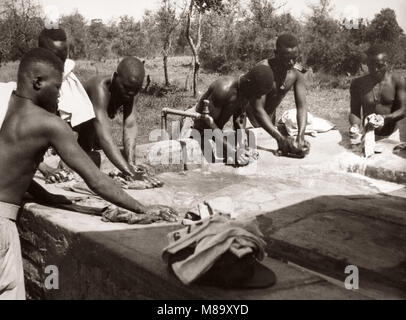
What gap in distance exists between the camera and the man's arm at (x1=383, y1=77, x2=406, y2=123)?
5.88 metres

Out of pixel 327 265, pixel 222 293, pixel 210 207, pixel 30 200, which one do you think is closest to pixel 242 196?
pixel 210 207

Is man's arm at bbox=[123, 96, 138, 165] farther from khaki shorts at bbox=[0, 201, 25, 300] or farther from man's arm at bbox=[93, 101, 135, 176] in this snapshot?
khaki shorts at bbox=[0, 201, 25, 300]

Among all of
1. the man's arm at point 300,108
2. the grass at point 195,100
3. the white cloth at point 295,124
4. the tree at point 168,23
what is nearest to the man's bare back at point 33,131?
the man's arm at point 300,108

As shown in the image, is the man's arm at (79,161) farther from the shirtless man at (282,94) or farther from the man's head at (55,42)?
the shirtless man at (282,94)

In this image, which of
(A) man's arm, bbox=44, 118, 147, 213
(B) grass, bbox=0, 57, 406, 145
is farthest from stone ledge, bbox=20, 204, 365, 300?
(B) grass, bbox=0, 57, 406, 145

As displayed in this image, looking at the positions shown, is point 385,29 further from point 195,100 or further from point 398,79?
point 398,79

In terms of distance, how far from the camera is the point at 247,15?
24828 mm

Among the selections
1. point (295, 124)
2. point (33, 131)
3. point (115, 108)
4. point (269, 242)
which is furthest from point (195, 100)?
point (33, 131)

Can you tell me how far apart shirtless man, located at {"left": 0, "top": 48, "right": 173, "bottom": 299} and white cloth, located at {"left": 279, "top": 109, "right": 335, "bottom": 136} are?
13.3 ft

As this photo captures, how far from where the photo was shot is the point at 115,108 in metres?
4.50

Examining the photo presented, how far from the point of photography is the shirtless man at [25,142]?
247 centimetres

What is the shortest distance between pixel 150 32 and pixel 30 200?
77.1 feet

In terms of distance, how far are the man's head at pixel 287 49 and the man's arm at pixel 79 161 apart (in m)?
3.47

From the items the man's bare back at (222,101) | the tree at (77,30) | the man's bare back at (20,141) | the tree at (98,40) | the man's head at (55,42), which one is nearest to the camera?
the man's bare back at (20,141)
